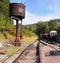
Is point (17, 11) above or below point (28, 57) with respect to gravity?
A: above

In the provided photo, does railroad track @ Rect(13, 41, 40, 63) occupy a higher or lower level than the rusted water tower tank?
lower

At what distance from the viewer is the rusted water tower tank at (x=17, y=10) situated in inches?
1345

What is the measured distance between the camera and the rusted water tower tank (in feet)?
112

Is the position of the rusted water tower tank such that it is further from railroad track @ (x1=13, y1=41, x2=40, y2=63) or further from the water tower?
railroad track @ (x1=13, y1=41, x2=40, y2=63)

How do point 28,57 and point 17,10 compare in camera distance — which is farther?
point 17,10

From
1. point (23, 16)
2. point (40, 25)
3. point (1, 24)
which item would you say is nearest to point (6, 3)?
point (1, 24)

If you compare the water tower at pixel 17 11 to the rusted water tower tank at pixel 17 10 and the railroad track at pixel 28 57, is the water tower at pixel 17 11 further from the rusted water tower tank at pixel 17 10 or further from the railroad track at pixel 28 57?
the railroad track at pixel 28 57

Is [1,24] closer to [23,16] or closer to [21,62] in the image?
[23,16]

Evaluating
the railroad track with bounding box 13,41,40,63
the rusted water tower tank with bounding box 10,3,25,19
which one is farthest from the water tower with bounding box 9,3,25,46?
the railroad track with bounding box 13,41,40,63

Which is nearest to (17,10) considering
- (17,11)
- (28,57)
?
(17,11)

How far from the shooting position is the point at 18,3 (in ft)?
114

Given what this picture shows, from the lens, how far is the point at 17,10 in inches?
1368

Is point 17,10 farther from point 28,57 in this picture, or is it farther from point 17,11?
point 28,57

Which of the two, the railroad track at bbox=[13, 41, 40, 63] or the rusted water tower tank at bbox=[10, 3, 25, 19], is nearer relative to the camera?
the railroad track at bbox=[13, 41, 40, 63]
